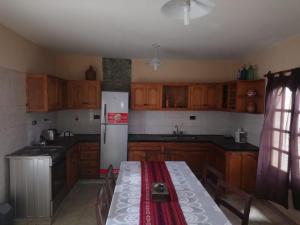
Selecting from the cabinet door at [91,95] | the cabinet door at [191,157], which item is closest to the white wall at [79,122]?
the cabinet door at [91,95]

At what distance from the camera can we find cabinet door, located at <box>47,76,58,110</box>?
136 inches

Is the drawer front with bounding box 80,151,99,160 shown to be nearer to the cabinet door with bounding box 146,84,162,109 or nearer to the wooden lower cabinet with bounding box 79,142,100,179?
the wooden lower cabinet with bounding box 79,142,100,179

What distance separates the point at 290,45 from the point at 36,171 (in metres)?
3.81

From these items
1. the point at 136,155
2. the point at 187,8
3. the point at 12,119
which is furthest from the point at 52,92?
the point at 187,8

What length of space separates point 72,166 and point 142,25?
2.63 meters

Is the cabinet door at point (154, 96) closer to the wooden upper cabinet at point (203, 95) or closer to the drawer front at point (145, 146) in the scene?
the wooden upper cabinet at point (203, 95)

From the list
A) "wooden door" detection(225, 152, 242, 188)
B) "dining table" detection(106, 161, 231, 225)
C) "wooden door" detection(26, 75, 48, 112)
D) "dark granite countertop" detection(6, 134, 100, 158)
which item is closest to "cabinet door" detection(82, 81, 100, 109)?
"dark granite countertop" detection(6, 134, 100, 158)

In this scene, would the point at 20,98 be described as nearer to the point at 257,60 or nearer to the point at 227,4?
the point at 227,4

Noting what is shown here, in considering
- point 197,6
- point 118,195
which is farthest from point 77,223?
point 197,6

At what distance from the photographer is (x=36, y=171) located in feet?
9.20

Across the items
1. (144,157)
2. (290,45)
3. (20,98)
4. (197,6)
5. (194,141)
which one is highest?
(290,45)

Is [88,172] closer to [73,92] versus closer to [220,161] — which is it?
[73,92]

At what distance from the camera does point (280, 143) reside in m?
3.06

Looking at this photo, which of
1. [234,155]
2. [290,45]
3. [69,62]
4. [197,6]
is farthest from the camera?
[69,62]
